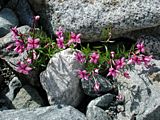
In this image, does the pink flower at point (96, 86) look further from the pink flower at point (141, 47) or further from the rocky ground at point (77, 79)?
the pink flower at point (141, 47)

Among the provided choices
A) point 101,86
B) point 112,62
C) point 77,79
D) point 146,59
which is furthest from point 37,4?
point 146,59

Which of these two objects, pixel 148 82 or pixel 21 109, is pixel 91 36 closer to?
pixel 148 82

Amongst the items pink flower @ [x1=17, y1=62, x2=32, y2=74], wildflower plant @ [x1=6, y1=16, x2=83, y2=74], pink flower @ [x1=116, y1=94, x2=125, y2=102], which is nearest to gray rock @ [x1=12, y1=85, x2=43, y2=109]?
wildflower plant @ [x1=6, y1=16, x2=83, y2=74]

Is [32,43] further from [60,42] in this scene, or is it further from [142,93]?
[142,93]

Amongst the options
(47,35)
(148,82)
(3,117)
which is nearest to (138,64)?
(148,82)

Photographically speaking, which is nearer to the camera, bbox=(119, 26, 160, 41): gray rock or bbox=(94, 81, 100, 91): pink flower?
bbox=(94, 81, 100, 91): pink flower

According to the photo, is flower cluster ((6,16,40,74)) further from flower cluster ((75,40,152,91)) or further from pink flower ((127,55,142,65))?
pink flower ((127,55,142,65))
